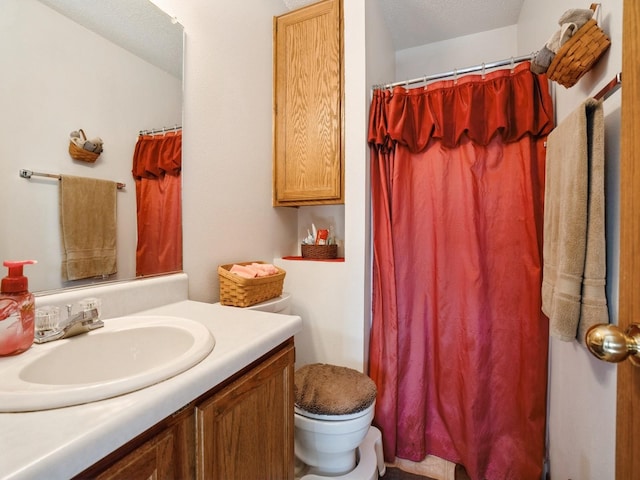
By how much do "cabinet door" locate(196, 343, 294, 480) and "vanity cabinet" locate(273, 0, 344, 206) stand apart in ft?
3.39

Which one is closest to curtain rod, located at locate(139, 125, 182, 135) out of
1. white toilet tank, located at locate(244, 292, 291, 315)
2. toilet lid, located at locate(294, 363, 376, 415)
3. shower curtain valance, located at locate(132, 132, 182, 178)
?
shower curtain valance, located at locate(132, 132, 182, 178)

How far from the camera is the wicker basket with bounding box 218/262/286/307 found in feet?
3.96

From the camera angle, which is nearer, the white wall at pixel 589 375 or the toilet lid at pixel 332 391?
the white wall at pixel 589 375

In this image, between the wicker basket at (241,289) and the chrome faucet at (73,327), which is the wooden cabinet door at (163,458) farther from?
the wicker basket at (241,289)

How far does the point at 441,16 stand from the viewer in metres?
1.81

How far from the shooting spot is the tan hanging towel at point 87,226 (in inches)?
34.1

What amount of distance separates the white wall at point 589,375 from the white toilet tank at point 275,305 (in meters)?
1.16

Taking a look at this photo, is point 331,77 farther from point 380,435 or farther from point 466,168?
point 380,435

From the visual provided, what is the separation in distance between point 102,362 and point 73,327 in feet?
0.38

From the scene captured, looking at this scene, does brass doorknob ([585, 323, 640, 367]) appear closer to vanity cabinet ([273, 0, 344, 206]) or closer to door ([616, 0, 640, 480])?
door ([616, 0, 640, 480])

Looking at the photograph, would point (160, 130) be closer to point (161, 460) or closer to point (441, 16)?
point (161, 460)

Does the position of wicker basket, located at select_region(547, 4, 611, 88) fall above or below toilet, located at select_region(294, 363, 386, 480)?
above

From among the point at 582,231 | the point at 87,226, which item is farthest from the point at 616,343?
the point at 87,226

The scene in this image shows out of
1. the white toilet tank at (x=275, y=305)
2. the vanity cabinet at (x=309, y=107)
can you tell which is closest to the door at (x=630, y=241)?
the white toilet tank at (x=275, y=305)
